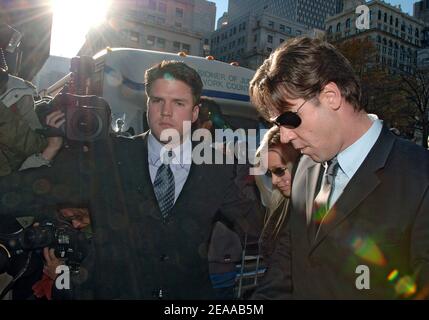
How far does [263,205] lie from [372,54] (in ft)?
109

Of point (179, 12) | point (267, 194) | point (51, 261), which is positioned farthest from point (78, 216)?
point (179, 12)

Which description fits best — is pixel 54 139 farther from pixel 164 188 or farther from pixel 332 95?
pixel 332 95

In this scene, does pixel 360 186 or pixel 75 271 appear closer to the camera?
pixel 360 186

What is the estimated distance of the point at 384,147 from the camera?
169 centimetres

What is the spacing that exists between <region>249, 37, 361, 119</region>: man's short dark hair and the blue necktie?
0.82m

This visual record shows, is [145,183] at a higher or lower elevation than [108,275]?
higher

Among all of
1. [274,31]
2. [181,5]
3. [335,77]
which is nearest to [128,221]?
[335,77]

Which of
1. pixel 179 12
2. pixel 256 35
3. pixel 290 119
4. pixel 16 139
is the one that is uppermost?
pixel 256 35

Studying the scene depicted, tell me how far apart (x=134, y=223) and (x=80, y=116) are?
68 cm

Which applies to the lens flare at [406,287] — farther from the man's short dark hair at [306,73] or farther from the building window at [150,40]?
the building window at [150,40]

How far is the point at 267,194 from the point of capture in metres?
2.95

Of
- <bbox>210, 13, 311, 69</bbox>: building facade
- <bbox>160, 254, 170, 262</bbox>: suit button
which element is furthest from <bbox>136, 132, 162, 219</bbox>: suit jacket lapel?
<bbox>210, 13, 311, 69</bbox>: building facade

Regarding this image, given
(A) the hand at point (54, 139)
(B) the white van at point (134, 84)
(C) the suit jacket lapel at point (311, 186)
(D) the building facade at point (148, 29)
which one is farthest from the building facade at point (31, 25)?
(D) the building facade at point (148, 29)
